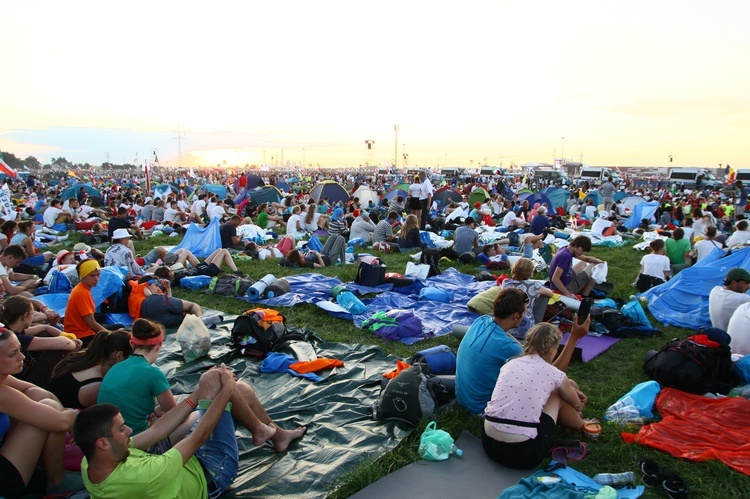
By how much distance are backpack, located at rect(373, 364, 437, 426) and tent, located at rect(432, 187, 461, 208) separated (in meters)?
15.9

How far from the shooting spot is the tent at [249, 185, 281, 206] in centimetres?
2067

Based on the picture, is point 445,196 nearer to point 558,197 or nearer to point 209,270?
point 558,197

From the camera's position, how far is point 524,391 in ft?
11.1

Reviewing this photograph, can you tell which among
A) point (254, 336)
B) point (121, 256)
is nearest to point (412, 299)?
point (254, 336)

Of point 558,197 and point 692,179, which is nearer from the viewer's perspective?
point 558,197

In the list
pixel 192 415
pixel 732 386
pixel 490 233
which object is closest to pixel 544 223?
pixel 490 233

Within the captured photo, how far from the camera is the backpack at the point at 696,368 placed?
175 inches

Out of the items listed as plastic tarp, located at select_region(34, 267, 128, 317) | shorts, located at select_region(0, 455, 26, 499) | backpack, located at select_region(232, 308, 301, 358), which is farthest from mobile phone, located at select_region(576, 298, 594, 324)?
plastic tarp, located at select_region(34, 267, 128, 317)

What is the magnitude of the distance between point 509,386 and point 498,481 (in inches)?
24.9

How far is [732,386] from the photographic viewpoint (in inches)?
181

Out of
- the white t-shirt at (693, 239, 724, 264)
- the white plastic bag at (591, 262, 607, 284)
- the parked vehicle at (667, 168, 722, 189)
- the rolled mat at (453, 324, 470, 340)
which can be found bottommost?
the rolled mat at (453, 324, 470, 340)

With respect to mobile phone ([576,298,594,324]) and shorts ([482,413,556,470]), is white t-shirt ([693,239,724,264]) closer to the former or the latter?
mobile phone ([576,298,594,324])

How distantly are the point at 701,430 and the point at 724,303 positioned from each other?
238 cm

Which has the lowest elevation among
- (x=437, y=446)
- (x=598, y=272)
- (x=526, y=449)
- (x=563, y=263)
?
(x=437, y=446)
